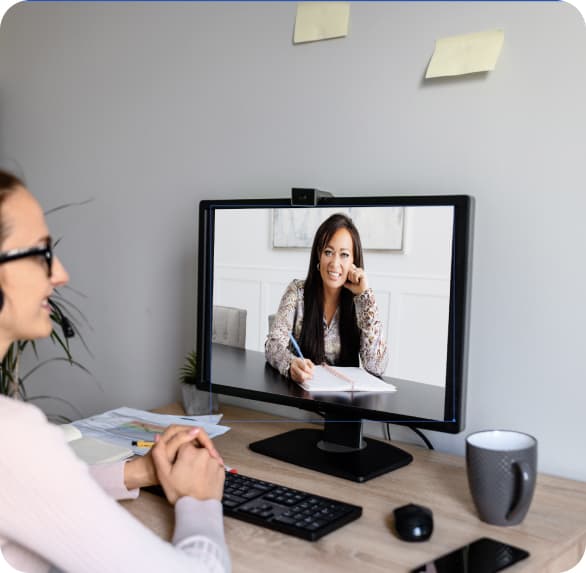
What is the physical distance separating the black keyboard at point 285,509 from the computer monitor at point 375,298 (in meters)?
0.16

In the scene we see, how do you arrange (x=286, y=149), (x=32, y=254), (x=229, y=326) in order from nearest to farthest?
1. (x=32, y=254)
2. (x=229, y=326)
3. (x=286, y=149)

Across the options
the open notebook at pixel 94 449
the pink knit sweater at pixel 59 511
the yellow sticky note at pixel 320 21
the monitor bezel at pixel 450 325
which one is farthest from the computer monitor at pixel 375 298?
the pink knit sweater at pixel 59 511

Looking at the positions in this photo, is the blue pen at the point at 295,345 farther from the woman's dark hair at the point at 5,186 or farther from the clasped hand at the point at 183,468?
the woman's dark hair at the point at 5,186

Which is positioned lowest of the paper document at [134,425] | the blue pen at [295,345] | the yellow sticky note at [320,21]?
the paper document at [134,425]

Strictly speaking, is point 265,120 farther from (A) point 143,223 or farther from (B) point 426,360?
(B) point 426,360

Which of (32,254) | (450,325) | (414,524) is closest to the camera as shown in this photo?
(32,254)

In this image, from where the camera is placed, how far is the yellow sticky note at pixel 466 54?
1.31 m

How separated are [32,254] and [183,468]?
372 mm

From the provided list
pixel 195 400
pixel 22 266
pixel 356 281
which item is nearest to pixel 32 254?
pixel 22 266

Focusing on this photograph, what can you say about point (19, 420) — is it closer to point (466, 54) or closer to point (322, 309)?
point (322, 309)

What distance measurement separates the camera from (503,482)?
1045 millimetres

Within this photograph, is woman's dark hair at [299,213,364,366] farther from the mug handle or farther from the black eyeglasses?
the black eyeglasses

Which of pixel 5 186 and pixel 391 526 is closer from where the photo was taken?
pixel 5 186

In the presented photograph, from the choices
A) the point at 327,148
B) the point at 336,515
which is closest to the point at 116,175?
the point at 327,148
